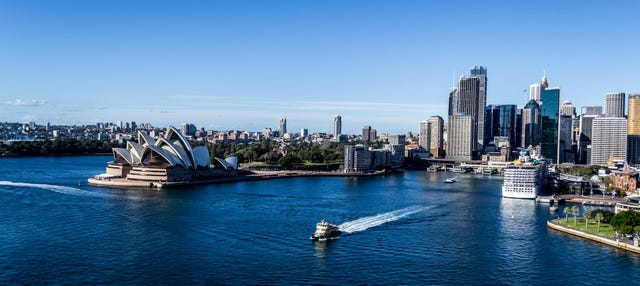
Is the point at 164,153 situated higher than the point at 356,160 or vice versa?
the point at 164,153

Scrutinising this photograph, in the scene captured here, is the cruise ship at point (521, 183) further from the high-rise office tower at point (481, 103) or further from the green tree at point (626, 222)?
the high-rise office tower at point (481, 103)

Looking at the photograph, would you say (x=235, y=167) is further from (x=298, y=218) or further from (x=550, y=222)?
(x=550, y=222)

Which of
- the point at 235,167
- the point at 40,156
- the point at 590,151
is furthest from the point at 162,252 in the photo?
the point at 590,151

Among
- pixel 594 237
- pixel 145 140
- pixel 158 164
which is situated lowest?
pixel 594 237

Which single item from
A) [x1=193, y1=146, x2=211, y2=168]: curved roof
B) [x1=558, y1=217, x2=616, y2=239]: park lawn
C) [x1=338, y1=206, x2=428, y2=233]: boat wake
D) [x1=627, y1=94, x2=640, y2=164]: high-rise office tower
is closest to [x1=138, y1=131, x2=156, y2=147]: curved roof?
[x1=193, y1=146, x2=211, y2=168]: curved roof

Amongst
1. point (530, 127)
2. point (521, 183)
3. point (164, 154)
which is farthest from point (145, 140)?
point (530, 127)

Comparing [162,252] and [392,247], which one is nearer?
[162,252]

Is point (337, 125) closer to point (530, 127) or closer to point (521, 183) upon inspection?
point (530, 127)
